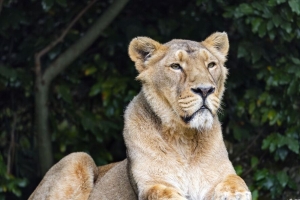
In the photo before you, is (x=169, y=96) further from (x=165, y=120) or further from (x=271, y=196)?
(x=271, y=196)

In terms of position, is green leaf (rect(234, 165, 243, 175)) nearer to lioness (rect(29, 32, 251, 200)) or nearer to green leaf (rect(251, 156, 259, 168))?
green leaf (rect(251, 156, 259, 168))

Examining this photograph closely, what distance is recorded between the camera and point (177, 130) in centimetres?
586

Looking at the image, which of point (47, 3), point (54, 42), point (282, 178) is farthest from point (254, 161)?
point (47, 3)

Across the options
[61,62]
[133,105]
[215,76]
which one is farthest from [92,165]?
[61,62]

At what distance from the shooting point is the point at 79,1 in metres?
9.21

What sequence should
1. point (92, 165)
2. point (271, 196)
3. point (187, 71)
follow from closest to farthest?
point (187, 71) → point (92, 165) → point (271, 196)

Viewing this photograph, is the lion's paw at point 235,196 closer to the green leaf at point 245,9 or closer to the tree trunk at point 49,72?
the green leaf at point 245,9

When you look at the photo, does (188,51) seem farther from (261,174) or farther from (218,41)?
(261,174)

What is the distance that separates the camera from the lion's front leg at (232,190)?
17.8ft

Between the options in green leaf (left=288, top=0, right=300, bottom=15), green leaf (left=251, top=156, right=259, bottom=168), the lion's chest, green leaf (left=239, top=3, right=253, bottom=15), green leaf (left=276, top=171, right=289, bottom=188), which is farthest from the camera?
green leaf (left=251, top=156, right=259, bottom=168)

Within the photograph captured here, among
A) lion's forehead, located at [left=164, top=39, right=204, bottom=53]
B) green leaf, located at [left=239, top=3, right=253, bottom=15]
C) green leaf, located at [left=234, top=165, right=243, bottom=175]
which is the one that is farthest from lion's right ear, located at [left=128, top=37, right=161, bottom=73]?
green leaf, located at [left=234, top=165, right=243, bottom=175]

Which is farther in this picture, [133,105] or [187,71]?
[133,105]

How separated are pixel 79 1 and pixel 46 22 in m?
0.39

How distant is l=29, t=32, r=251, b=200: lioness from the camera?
5.61m
